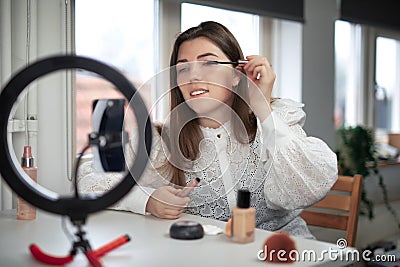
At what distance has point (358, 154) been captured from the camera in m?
2.31

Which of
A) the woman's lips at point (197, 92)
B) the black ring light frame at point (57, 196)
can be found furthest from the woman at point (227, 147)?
the black ring light frame at point (57, 196)

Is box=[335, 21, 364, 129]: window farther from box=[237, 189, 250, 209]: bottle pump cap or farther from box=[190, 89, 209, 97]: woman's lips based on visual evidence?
box=[237, 189, 250, 209]: bottle pump cap

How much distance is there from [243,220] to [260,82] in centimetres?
29

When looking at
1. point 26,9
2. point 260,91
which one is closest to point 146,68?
point 26,9

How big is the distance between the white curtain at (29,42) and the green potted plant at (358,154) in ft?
4.65

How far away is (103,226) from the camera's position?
919mm

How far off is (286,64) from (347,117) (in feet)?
2.36

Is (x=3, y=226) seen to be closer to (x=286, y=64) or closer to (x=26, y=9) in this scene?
(x=26, y=9)

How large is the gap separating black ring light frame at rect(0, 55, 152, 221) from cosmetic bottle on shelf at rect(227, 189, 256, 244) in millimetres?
273

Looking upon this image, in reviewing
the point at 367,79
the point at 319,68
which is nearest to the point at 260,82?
the point at 319,68

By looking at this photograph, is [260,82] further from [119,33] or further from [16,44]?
[119,33]

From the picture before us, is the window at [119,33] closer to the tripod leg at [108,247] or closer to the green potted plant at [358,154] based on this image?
the tripod leg at [108,247]

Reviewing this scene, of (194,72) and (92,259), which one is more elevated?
(194,72)

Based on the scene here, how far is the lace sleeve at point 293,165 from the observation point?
934 millimetres
